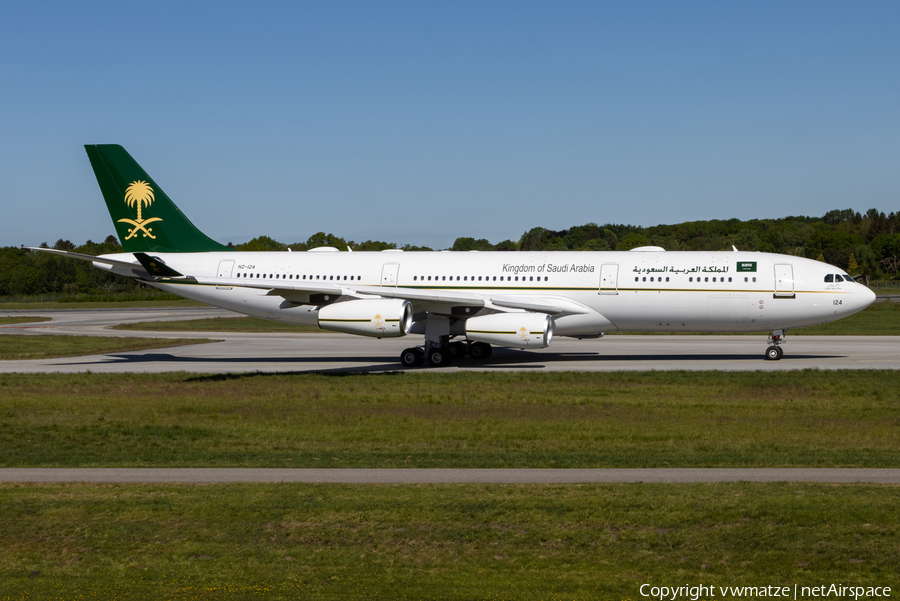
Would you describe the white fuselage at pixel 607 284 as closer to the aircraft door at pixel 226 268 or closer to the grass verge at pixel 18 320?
the aircraft door at pixel 226 268

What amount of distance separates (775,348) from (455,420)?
58.0 ft

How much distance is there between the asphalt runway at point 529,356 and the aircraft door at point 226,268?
3784 mm

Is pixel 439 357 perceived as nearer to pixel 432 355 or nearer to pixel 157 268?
pixel 432 355

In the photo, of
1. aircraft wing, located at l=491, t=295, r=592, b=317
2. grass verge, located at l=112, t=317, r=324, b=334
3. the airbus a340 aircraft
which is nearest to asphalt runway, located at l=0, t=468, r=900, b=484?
the airbus a340 aircraft

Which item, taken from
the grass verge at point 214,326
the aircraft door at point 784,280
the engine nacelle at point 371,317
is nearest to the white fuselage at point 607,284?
the aircraft door at point 784,280

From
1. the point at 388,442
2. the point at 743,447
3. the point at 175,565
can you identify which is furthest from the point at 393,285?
the point at 175,565

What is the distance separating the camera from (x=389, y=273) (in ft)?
115

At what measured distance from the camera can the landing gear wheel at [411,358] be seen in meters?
33.5

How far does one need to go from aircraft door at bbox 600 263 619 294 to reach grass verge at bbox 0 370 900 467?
5.00 metres

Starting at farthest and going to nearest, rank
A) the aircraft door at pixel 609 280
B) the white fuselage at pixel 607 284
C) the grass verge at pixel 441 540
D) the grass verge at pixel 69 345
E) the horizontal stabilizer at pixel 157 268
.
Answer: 1. the grass verge at pixel 69 345
2. the aircraft door at pixel 609 280
3. the white fuselage at pixel 607 284
4. the horizontal stabilizer at pixel 157 268
5. the grass verge at pixel 441 540

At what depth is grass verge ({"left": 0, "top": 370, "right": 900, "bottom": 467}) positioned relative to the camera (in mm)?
16547

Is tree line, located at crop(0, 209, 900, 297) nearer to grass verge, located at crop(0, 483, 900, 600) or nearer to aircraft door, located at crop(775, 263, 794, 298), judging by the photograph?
aircraft door, located at crop(775, 263, 794, 298)

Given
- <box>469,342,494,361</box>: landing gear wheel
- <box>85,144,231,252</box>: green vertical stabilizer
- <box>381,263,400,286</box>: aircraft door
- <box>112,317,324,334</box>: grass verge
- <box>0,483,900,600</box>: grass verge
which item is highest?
<box>85,144,231,252</box>: green vertical stabilizer

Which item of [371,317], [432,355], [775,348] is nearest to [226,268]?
[371,317]
